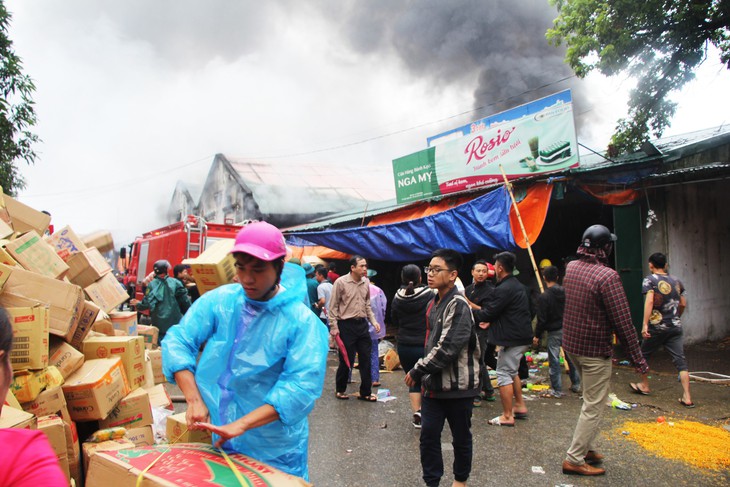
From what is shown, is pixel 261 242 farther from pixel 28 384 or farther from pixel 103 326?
pixel 103 326

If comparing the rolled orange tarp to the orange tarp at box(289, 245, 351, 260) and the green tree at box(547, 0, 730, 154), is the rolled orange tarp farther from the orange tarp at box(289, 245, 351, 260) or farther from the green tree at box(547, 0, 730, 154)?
the orange tarp at box(289, 245, 351, 260)

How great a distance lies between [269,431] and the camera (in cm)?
196

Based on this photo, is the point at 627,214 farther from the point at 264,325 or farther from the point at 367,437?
the point at 264,325

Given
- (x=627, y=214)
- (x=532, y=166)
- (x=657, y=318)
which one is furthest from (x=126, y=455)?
(x=627, y=214)

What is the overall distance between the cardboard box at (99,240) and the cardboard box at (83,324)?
2272 mm

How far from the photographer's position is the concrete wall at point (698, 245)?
8.48 meters

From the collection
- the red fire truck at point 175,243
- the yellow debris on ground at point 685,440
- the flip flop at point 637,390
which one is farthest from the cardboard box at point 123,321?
the flip flop at point 637,390

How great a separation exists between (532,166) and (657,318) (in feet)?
10.5

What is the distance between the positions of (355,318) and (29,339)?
12.1 feet

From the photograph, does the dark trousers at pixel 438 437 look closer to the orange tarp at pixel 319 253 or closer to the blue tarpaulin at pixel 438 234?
the blue tarpaulin at pixel 438 234

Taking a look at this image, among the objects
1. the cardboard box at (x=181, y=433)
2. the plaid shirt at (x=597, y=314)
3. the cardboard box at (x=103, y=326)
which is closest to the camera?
the cardboard box at (x=181, y=433)

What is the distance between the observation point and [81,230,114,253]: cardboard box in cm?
634

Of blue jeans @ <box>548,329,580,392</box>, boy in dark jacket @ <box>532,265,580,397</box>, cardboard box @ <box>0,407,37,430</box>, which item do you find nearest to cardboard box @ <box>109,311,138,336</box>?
cardboard box @ <box>0,407,37,430</box>

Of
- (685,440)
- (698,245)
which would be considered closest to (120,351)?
(685,440)
